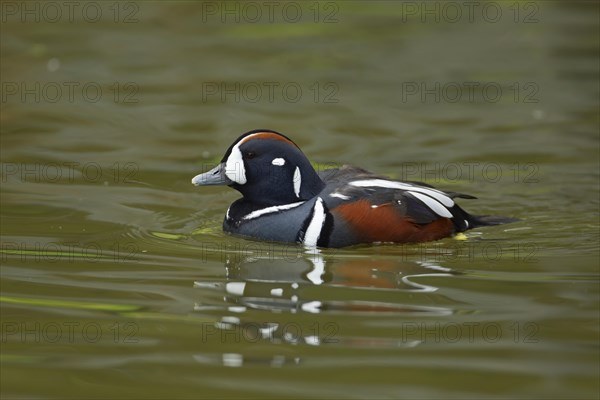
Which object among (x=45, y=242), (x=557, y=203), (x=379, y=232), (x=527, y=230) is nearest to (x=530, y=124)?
(x=557, y=203)

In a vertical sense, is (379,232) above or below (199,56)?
below

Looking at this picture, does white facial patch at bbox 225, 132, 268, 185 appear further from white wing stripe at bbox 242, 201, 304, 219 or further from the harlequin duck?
white wing stripe at bbox 242, 201, 304, 219

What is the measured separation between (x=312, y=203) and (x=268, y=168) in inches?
20.2

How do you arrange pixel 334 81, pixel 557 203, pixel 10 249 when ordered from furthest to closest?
1. pixel 334 81
2. pixel 557 203
3. pixel 10 249

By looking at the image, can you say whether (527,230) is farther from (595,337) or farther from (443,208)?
(595,337)

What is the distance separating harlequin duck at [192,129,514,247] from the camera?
9016 millimetres

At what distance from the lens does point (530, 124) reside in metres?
13.6

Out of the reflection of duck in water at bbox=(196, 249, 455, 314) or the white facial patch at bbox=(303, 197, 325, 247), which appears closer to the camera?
the reflection of duck in water at bbox=(196, 249, 455, 314)

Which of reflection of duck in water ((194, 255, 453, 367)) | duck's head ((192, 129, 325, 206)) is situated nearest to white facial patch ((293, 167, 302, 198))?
duck's head ((192, 129, 325, 206))

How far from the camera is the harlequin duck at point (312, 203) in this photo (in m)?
9.02

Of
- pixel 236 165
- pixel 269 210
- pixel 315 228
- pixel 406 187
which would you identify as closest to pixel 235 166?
pixel 236 165

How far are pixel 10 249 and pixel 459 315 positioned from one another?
3.68 metres

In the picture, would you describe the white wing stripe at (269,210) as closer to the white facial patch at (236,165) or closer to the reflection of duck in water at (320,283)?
the white facial patch at (236,165)

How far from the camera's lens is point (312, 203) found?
9.12 metres
